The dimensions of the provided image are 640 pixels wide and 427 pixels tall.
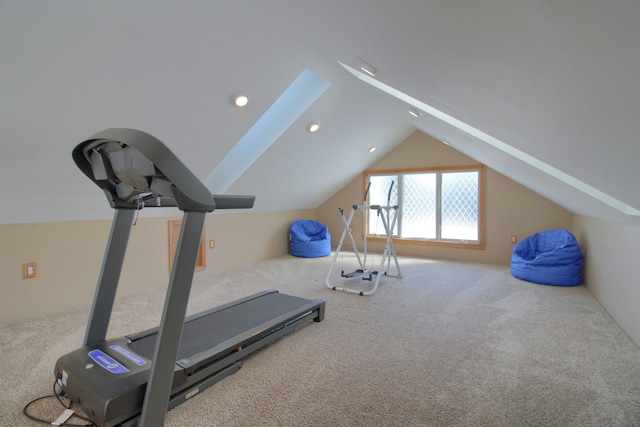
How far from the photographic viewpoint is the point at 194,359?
1742 millimetres

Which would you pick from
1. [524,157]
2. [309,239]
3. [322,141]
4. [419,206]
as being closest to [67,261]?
[322,141]

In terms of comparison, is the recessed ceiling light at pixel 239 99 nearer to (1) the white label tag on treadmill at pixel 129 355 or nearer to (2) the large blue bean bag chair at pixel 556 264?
(1) the white label tag on treadmill at pixel 129 355

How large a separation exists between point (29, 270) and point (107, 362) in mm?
1804

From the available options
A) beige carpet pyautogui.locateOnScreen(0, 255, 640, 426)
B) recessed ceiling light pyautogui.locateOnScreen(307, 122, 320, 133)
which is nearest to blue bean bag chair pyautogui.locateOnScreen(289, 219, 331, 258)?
beige carpet pyautogui.locateOnScreen(0, 255, 640, 426)

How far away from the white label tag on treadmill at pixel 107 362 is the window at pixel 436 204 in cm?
422

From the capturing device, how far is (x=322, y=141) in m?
4.27

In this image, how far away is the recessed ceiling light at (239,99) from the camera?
110 inches

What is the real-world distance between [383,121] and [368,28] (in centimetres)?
319

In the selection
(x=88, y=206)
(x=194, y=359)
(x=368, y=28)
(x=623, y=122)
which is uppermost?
(x=368, y=28)

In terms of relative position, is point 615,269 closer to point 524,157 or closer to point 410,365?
point 524,157

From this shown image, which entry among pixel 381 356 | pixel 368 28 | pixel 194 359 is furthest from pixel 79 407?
pixel 368 28

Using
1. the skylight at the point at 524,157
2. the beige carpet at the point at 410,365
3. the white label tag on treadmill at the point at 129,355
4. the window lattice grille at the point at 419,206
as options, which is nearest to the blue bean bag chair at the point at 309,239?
the window lattice grille at the point at 419,206

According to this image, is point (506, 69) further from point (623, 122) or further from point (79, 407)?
point (79, 407)

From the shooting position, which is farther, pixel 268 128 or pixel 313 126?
pixel 313 126
